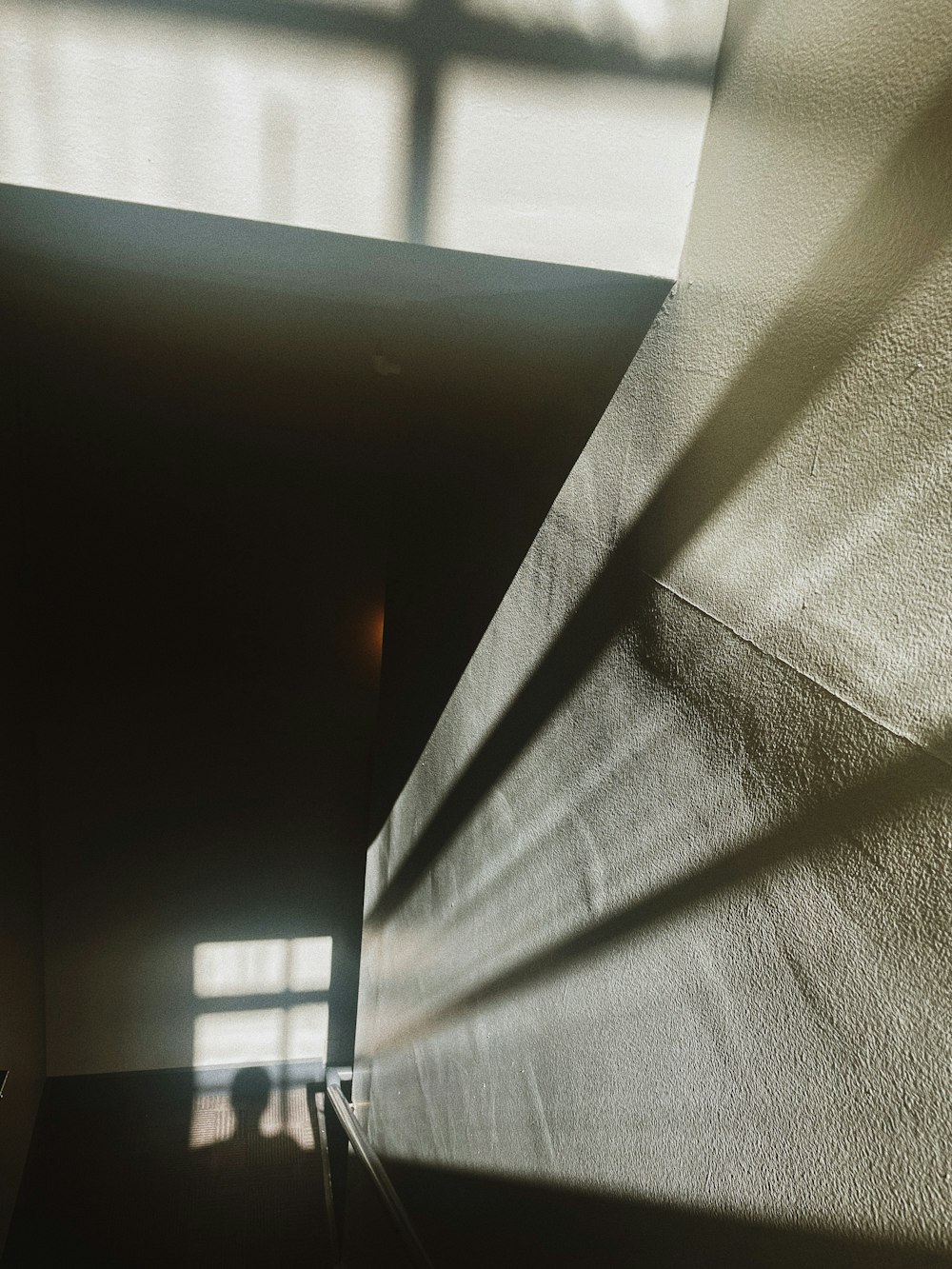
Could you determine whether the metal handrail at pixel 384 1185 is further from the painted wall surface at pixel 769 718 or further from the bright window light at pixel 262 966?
the bright window light at pixel 262 966

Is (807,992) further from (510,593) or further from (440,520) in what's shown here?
(440,520)

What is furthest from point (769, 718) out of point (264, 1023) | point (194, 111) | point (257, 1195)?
point (264, 1023)

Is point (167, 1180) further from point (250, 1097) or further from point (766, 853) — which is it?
point (766, 853)

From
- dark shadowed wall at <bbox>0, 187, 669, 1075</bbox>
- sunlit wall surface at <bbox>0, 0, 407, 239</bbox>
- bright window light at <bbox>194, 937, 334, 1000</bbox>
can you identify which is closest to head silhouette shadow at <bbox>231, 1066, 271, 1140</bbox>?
dark shadowed wall at <bbox>0, 187, 669, 1075</bbox>

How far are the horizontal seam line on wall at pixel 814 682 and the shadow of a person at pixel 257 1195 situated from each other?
18.4 feet

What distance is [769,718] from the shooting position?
96 centimetres

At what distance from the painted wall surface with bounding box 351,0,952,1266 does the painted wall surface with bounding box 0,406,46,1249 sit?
3.71 m

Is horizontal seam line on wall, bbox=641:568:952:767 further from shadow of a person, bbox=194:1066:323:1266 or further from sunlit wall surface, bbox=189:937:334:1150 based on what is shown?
sunlit wall surface, bbox=189:937:334:1150

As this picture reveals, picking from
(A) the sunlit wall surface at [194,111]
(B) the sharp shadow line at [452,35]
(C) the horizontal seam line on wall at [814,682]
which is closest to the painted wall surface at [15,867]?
(A) the sunlit wall surface at [194,111]

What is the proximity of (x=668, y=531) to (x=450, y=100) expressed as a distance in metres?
0.66

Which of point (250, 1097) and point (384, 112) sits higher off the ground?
point (384, 112)

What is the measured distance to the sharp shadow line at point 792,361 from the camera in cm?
76

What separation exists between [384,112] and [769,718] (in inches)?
36.3

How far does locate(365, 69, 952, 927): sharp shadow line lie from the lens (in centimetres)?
76
